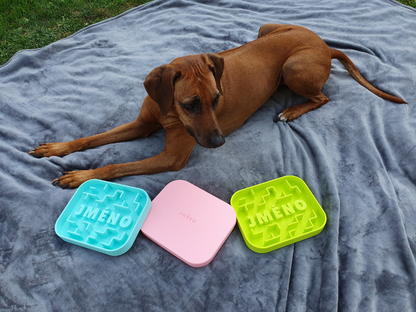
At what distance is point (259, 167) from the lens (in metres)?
3.02

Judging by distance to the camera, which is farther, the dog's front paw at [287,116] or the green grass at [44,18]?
the green grass at [44,18]

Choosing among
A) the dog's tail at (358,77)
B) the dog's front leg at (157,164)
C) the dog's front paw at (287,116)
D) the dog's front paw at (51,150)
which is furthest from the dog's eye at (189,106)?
the dog's tail at (358,77)

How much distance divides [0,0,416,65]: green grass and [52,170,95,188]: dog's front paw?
289cm

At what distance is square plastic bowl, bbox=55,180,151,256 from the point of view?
92.7 inches

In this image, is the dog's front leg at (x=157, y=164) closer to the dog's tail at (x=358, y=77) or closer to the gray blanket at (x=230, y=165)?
the gray blanket at (x=230, y=165)

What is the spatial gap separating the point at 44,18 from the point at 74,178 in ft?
12.3

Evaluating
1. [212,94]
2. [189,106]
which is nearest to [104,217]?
[189,106]

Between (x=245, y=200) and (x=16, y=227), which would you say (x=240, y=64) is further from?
(x=16, y=227)

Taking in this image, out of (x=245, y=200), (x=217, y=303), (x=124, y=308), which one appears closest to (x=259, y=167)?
(x=245, y=200)

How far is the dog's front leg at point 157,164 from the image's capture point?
278 cm

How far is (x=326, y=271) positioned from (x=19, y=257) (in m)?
2.64

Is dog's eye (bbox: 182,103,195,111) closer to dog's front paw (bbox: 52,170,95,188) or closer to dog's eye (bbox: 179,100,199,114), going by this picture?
dog's eye (bbox: 179,100,199,114)

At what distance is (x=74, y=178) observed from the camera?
9.04 feet

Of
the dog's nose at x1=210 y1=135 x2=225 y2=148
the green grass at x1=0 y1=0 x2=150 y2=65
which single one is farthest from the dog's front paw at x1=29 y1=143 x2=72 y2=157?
the green grass at x1=0 y1=0 x2=150 y2=65
